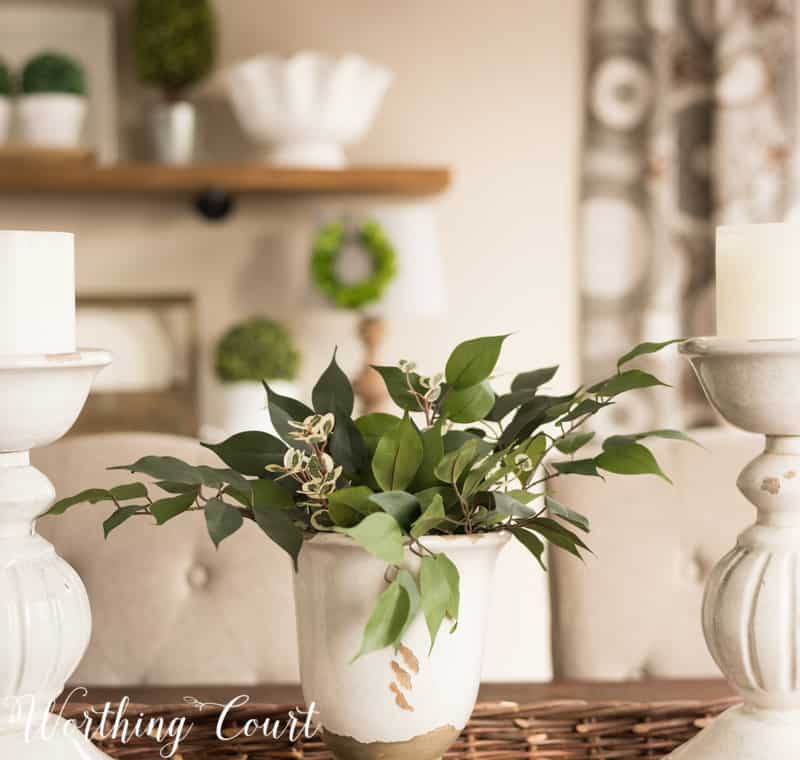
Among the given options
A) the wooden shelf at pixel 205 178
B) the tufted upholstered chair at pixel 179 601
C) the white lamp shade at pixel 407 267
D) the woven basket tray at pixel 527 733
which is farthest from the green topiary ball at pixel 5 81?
the woven basket tray at pixel 527 733

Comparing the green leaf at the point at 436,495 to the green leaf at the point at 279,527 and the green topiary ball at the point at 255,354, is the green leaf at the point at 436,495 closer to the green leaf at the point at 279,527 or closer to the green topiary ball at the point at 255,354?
the green leaf at the point at 279,527

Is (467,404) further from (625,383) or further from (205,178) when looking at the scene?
(205,178)

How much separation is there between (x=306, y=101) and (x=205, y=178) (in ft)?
0.99

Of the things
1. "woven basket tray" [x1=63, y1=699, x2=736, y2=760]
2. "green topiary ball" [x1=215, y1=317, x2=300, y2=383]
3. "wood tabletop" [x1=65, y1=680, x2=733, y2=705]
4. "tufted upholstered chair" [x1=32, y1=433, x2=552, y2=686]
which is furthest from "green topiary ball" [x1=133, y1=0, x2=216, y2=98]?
"woven basket tray" [x1=63, y1=699, x2=736, y2=760]

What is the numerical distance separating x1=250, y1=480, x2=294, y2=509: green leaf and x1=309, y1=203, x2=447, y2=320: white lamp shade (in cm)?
191

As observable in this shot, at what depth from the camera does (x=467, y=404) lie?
0.69 meters

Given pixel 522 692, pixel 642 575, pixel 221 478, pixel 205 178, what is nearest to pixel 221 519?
pixel 221 478

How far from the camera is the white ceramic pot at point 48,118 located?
255 cm

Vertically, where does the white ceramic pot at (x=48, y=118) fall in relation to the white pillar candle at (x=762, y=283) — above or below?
above

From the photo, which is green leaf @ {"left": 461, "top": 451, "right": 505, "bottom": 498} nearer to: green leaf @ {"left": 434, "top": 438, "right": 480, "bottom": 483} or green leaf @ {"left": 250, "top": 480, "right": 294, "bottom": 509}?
green leaf @ {"left": 434, "top": 438, "right": 480, "bottom": 483}

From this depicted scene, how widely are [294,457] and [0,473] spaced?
0.61ft

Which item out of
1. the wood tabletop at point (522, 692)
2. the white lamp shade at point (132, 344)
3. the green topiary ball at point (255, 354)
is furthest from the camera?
the white lamp shade at point (132, 344)

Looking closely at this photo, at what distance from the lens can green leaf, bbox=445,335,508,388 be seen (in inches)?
26.5

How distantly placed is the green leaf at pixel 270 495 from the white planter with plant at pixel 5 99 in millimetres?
2164
